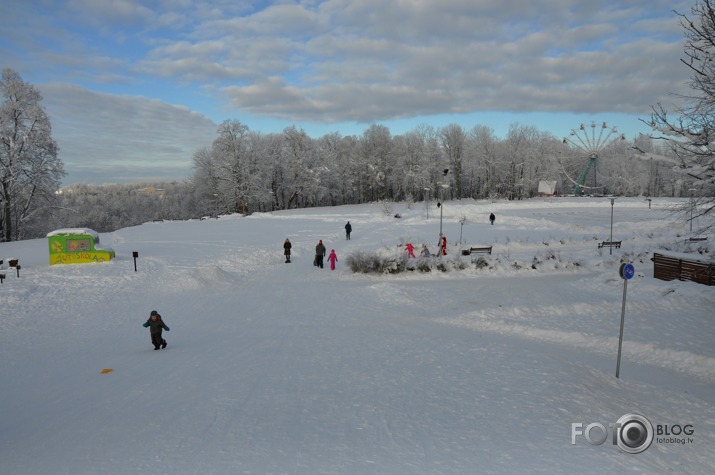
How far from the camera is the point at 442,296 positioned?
54.1ft

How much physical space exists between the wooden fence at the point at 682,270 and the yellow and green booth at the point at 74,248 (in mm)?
26845

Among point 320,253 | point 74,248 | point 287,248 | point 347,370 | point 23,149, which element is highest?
point 23,149

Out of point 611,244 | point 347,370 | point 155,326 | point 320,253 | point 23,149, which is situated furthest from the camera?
point 23,149

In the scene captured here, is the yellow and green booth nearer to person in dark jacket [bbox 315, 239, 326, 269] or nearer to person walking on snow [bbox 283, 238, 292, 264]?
person walking on snow [bbox 283, 238, 292, 264]

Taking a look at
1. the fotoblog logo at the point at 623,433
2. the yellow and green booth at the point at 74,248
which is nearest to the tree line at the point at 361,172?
the yellow and green booth at the point at 74,248

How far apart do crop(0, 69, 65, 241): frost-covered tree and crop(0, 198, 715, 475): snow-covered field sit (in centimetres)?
1353

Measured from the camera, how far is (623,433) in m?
6.16

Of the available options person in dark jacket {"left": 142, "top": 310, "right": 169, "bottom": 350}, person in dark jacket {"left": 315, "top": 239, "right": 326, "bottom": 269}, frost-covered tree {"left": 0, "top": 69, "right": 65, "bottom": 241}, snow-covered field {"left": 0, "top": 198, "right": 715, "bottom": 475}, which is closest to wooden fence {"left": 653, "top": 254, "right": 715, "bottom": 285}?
snow-covered field {"left": 0, "top": 198, "right": 715, "bottom": 475}

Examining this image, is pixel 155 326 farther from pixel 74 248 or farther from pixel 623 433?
pixel 74 248

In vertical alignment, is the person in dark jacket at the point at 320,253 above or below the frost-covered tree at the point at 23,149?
below

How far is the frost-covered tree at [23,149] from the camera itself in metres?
29.4

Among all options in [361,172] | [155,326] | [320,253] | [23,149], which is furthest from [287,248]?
[361,172]

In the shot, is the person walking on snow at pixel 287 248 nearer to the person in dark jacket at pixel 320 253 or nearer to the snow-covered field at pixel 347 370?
the person in dark jacket at pixel 320 253

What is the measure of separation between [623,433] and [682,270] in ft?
45.6
